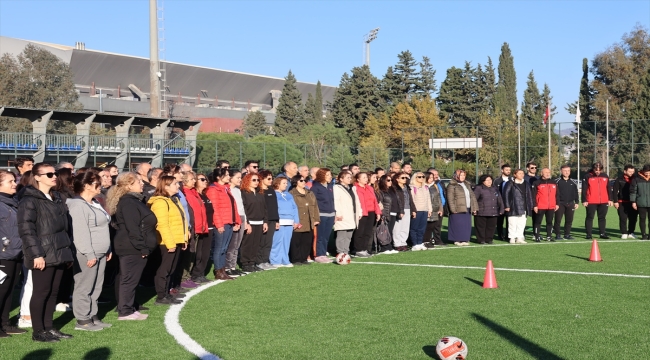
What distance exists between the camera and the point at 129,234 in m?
8.60

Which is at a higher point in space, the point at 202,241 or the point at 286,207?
the point at 286,207

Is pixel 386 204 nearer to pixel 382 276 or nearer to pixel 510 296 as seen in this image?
pixel 382 276

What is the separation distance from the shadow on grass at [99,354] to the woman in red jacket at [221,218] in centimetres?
495

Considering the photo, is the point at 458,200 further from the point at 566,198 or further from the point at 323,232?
the point at 323,232

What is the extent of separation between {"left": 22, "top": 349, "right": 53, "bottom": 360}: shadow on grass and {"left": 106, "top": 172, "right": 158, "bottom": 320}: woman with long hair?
158 cm

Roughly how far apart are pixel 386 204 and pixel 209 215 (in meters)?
5.40

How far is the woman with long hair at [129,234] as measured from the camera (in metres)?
8.60

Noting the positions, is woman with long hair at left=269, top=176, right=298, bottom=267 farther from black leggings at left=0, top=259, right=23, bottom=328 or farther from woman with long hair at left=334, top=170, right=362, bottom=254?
black leggings at left=0, top=259, right=23, bottom=328

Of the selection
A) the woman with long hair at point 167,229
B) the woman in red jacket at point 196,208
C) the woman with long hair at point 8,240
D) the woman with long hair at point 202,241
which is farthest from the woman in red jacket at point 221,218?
the woman with long hair at point 8,240

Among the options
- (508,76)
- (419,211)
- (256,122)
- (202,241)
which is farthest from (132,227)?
(256,122)

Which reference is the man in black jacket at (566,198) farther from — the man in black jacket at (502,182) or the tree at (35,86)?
the tree at (35,86)

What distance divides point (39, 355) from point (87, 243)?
1.48 metres

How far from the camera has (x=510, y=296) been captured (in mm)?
9797

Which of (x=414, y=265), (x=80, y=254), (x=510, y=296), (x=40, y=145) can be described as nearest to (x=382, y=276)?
(x=414, y=265)
